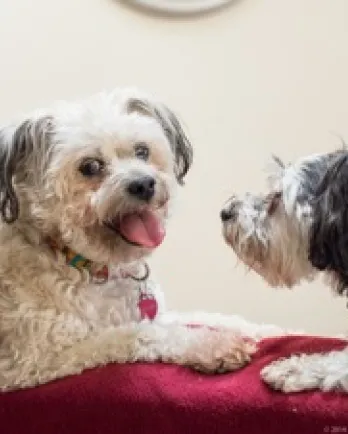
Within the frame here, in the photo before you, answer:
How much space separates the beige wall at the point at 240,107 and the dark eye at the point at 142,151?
2.52ft

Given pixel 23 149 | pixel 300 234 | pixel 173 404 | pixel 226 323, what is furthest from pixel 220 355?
pixel 23 149

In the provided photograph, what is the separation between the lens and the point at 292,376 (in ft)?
3.87

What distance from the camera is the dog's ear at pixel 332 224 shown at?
1207 millimetres

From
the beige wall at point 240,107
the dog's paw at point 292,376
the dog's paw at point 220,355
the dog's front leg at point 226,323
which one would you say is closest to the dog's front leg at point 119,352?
the dog's paw at point 220,355

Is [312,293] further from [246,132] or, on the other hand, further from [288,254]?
[288,254]

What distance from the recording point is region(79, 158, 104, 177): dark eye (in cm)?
143

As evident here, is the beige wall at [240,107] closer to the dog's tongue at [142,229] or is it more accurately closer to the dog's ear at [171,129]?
the dog's ear at [171,129]

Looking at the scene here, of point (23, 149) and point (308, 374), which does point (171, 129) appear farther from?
point (308, 374)

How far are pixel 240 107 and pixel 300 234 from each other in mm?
1003

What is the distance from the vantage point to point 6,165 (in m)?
1.41

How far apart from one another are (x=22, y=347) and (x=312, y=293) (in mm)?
1135

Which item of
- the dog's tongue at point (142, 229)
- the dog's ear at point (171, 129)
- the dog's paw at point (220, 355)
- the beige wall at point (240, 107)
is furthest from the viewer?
the beige wall at point (240, 107)

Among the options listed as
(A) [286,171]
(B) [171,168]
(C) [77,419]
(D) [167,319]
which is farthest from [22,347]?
(A) [286,171]

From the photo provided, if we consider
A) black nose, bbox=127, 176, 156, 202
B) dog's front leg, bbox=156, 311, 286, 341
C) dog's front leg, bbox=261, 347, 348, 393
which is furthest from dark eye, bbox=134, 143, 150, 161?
dog's front leg, bbox=261, 347, 348, 393
